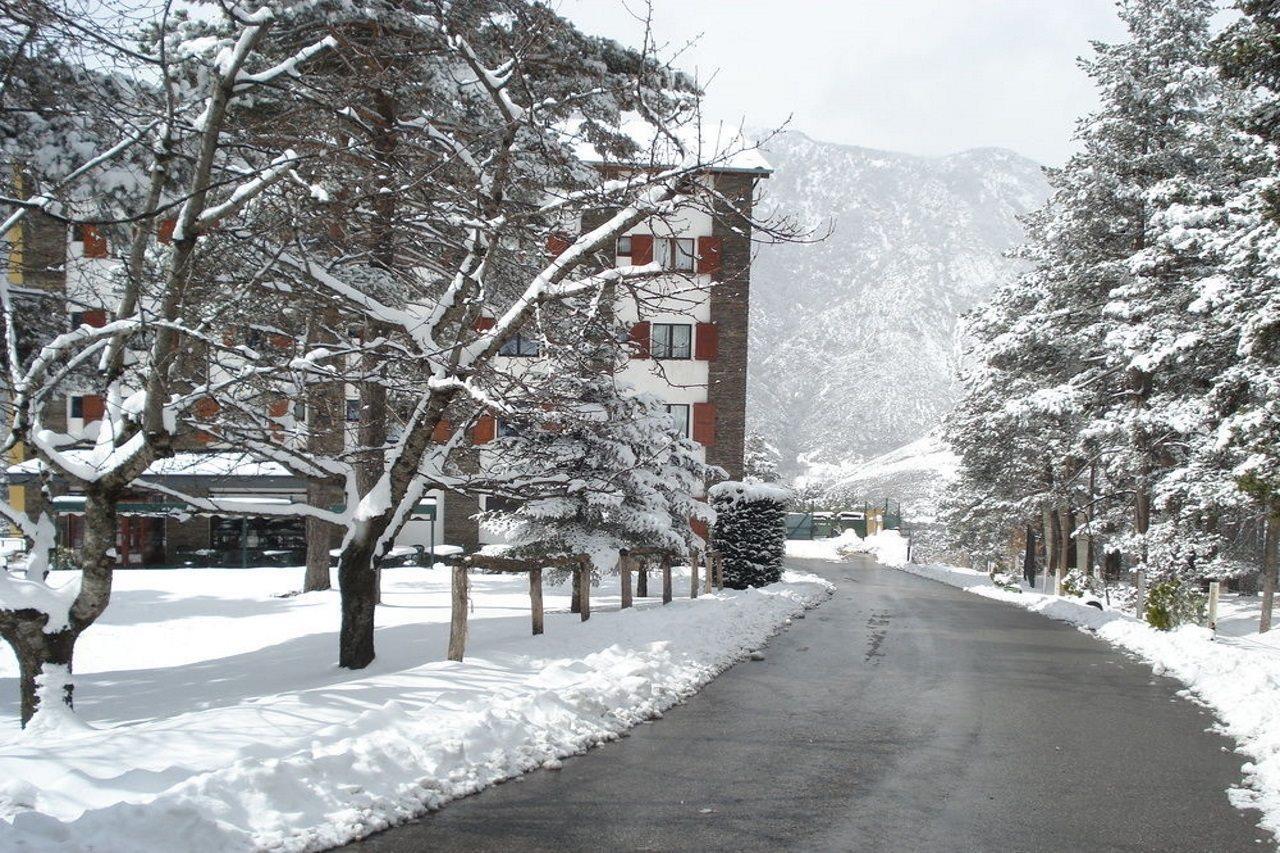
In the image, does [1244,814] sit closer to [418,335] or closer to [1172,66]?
[418,335]

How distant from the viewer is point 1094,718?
10492 millimetres

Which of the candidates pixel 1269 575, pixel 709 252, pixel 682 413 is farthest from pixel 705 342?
pixel 1269 575

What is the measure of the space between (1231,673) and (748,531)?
15925 millimetres

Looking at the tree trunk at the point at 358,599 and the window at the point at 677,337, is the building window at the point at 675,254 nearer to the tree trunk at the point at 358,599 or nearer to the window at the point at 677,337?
the window at the point at 677,337

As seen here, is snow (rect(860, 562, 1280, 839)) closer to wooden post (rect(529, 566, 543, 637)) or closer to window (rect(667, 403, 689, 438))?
wooden post (rect(529, 566, 543, 637))

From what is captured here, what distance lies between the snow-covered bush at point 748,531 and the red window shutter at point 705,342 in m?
10.6

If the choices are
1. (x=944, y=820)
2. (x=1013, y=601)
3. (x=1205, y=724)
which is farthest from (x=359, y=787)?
(x=1013, y=601)

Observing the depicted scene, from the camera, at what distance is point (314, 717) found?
8.30 metres

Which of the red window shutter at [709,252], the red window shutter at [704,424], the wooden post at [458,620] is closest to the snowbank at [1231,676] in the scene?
the red window shutter at [709,252]

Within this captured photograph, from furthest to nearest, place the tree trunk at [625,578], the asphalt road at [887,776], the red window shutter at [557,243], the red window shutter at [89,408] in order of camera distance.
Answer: the red window shutter at [89,408] < the tree trunk at [625,578] < the red window shutter at [557,243] < the asphalt road at [887,776]

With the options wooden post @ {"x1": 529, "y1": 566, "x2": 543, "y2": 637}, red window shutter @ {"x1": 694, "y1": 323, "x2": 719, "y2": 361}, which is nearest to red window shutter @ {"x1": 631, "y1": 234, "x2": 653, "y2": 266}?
wooden post @ {"x1": 529, "y1": 566, "x2": 543, "y2": 637}

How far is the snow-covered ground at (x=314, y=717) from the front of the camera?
223 inches

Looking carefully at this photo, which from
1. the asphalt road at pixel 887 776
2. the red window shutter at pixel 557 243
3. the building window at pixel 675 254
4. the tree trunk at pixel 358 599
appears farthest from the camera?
the red window shutter at pixel 557 243

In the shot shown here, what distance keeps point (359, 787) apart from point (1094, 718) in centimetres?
725
